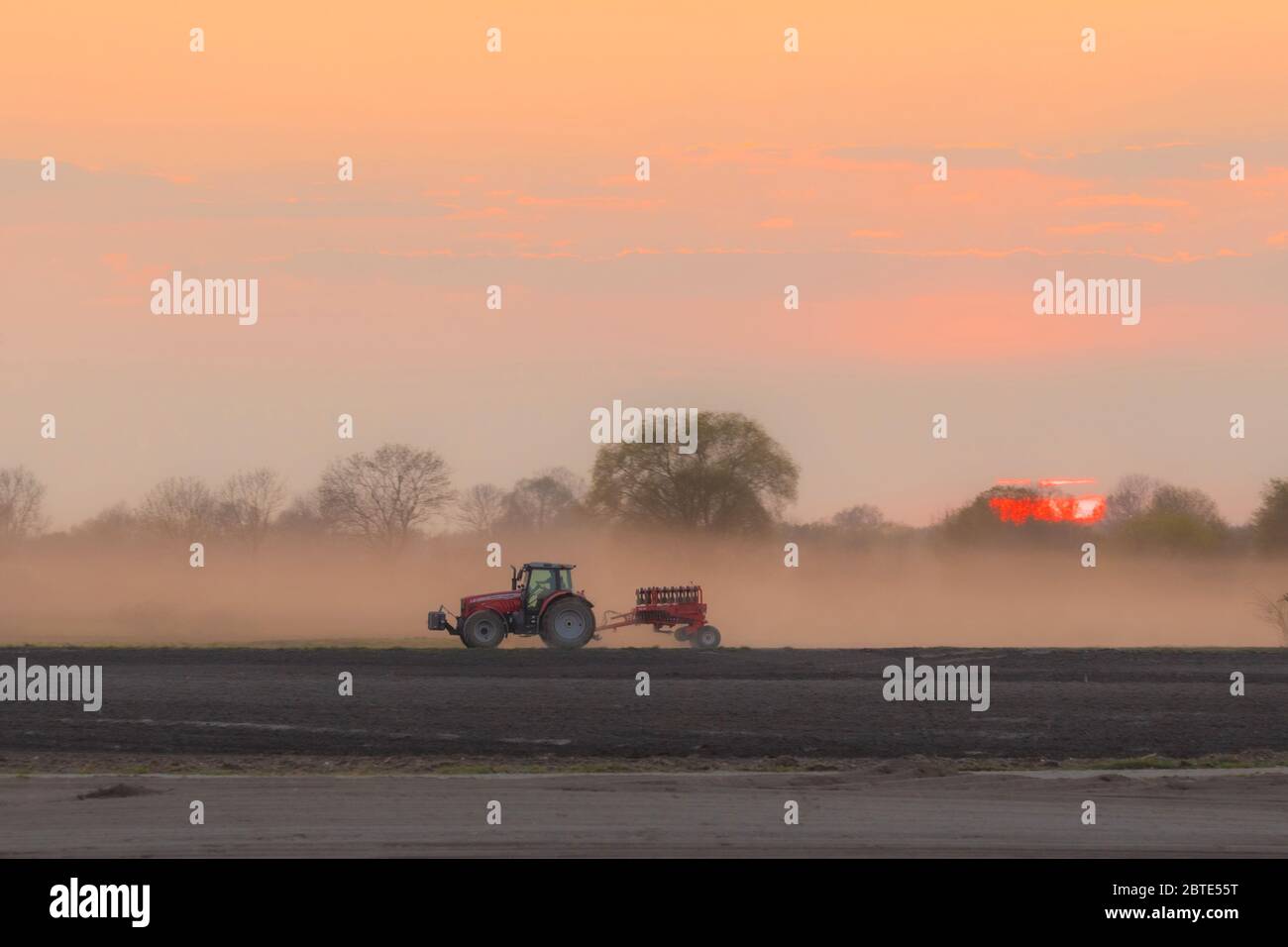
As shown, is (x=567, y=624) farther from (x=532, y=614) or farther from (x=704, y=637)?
(x=704, y=637)

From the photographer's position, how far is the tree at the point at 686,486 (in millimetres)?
66250

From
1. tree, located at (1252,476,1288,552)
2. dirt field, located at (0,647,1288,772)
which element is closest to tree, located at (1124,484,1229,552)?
tree, located at (1252,476,1288,552)

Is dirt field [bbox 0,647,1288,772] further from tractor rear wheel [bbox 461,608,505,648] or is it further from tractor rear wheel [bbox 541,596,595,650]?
tractor rear wheel [bbox 461,608,505,648]

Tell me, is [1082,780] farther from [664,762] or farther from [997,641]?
[997,641]

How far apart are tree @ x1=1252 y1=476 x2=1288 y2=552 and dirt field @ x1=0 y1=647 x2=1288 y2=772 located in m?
28.1

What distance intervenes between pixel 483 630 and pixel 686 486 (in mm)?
31614

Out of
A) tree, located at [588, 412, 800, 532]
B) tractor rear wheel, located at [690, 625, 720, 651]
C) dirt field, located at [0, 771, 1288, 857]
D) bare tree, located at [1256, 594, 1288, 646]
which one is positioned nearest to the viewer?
dirt field, located at [0, 771, 1288, 857]

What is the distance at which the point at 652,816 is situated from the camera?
14.9 meters

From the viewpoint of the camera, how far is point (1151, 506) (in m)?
63.3

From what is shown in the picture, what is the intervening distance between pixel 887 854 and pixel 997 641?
4304cm

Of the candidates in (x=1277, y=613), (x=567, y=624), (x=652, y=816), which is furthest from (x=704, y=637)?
(x=652, y=816)

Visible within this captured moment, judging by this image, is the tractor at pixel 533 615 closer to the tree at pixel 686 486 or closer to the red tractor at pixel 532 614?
the red tractor at pixel 532 614

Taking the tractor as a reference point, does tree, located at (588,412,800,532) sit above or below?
above

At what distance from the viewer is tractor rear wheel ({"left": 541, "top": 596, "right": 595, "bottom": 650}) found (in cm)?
3528
